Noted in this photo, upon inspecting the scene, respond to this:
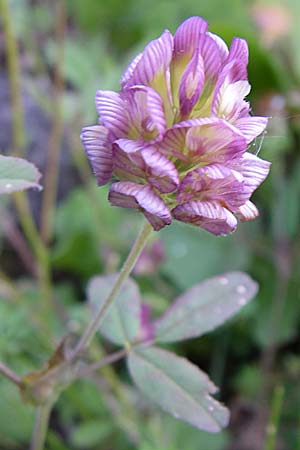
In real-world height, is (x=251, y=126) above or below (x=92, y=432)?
above

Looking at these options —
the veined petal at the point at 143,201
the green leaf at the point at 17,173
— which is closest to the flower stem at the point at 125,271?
the veined petal at the point at 143,201

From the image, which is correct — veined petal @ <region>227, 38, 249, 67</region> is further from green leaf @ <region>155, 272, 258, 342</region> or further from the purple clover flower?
green leaf @ <region>155, 272, 258, 342</region>

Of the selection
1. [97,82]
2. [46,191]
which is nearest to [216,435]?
[46,191]

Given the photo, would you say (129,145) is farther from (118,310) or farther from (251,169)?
(118,310)

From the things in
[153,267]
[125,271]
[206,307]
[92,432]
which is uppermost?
[125,271]

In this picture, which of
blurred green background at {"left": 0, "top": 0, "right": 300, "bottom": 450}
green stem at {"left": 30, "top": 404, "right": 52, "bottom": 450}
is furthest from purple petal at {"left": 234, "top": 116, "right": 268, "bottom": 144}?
blurred green background at {"left": 0, "top": 0, "right": 300, "bottom": 450}

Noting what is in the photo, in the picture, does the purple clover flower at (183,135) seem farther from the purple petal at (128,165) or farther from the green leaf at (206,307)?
the green leaf at (206,307)

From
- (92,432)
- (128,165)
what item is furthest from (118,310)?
(92,432)
